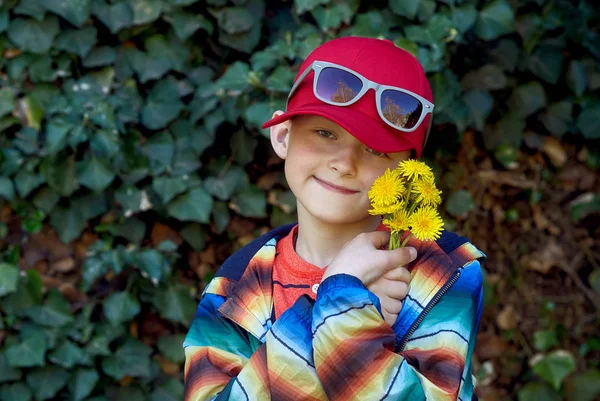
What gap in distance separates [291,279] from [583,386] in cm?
229

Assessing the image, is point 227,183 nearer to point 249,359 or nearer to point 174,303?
point 174,303

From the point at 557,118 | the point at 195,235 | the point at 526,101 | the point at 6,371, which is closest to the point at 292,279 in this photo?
the point at 195,235

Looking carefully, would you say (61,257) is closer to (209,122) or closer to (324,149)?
(209,122)

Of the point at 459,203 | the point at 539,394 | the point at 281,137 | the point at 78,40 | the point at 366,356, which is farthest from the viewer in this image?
the point at 539,394

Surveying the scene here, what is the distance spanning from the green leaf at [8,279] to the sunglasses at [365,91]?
1.80m

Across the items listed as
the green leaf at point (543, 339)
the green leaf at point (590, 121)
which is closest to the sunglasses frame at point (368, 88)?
the green leaf at point (590, 121)

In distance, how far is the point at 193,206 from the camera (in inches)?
114

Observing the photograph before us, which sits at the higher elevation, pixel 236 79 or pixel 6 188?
pixel 236 79

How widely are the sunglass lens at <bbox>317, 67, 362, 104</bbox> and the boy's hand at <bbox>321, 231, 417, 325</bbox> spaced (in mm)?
235

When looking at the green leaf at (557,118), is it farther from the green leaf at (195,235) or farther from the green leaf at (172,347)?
the green leaf at (172,347)

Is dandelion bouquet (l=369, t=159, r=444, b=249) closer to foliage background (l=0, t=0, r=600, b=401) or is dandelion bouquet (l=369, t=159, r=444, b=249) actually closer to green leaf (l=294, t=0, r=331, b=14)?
foliage background (l=0, t=0, r=600, b=401)

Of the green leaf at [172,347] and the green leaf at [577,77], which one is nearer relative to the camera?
the green leaf at [172,347]

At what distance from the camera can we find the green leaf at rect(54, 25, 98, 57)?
2.89 metres

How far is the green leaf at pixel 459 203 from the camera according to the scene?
124 inches
